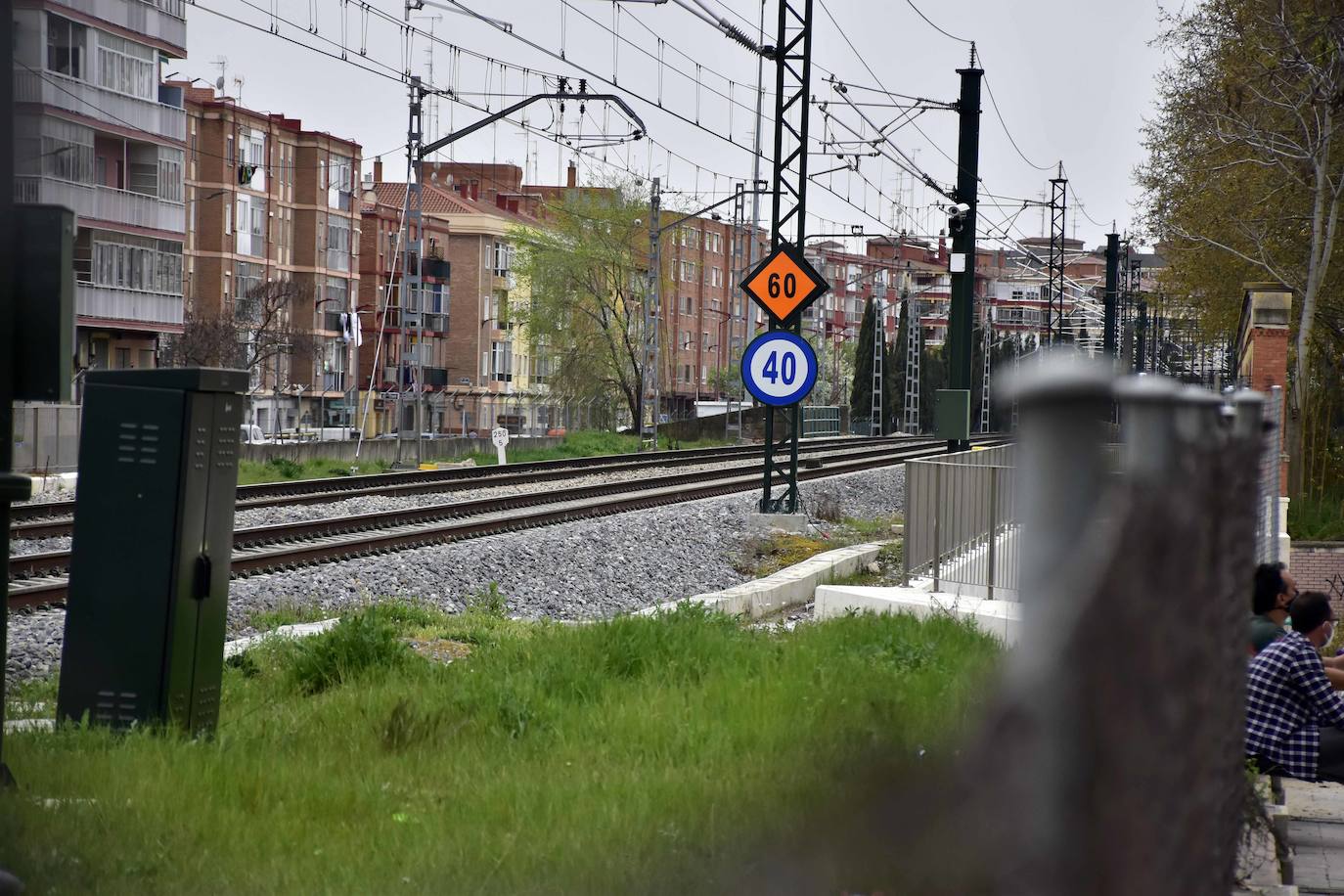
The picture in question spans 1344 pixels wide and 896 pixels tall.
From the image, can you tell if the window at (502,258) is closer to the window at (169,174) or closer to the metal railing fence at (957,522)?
the window at (169,174)

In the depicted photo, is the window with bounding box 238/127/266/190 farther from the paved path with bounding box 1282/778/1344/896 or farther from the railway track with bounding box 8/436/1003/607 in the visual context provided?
the paved path with bounding box 1282/778/1344/896

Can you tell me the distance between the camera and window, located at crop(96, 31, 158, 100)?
168ft

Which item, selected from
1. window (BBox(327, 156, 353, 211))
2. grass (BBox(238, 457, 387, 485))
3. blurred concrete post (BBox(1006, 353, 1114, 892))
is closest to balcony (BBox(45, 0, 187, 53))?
grass (BBox(238, 457, 387, 485))

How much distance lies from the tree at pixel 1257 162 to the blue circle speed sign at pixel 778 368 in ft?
23.5

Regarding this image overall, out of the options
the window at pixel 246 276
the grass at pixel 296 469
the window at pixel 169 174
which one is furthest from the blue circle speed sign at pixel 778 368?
the window at pixel 246 276

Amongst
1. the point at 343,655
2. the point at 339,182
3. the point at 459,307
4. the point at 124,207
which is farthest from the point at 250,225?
the point at 343,655

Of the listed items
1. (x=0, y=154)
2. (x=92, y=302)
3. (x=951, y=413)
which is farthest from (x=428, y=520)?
(x=92, y=302)

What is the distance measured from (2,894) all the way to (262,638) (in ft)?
20.2

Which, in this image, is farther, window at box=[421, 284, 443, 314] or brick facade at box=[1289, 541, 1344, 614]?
window at box=[421, 284, 443, 314]

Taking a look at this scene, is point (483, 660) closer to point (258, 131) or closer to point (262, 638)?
point (262, 638)

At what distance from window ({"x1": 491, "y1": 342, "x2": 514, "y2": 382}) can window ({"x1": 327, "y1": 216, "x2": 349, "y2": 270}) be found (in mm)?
17959

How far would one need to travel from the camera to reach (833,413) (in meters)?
86.2

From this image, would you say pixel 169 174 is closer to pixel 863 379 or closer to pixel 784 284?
pixel 784 284

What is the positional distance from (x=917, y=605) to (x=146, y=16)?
1848 inches
